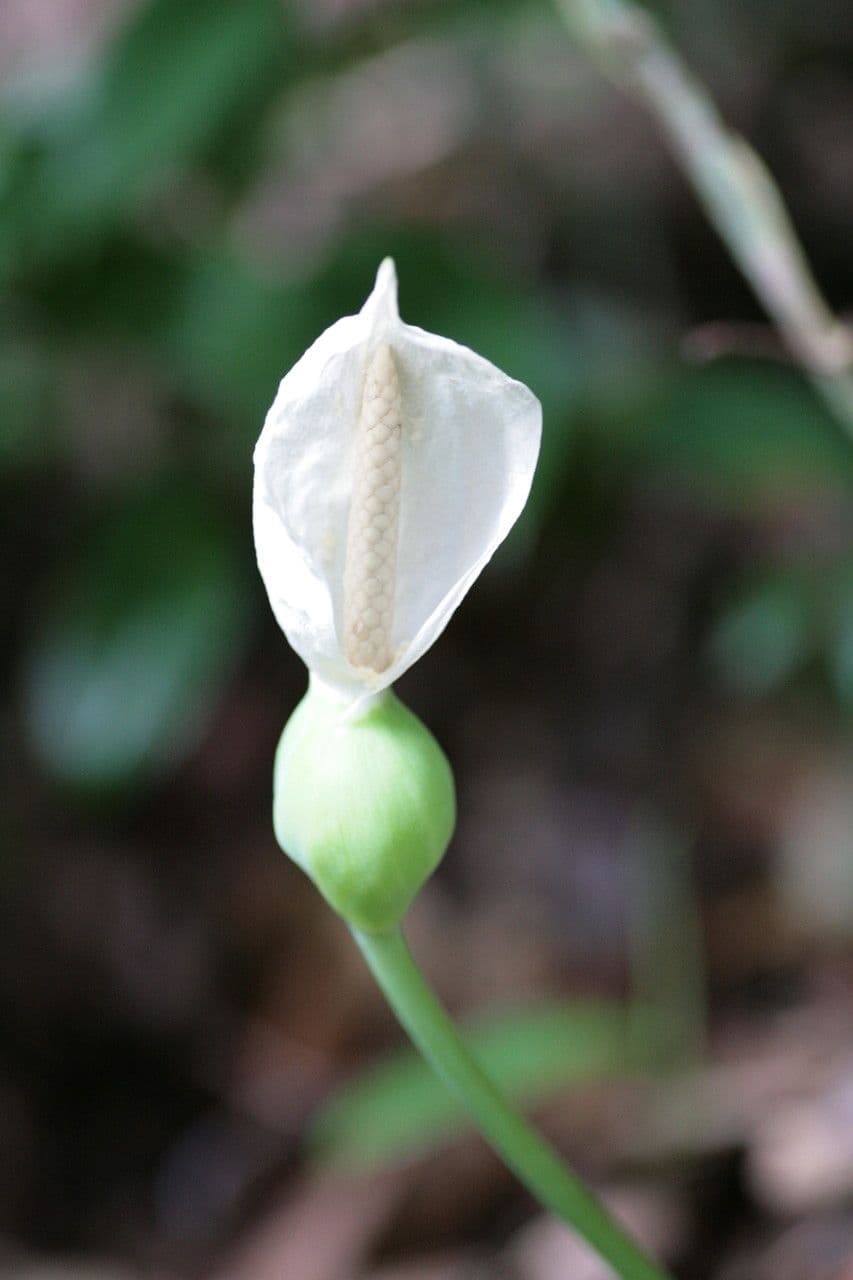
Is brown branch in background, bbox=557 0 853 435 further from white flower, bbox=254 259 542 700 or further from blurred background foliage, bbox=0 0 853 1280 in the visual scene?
white flower, bbox=254 259 542 700

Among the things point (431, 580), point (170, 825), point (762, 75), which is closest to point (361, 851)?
point (431, 580)

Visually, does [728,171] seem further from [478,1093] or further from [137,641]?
[137,641]

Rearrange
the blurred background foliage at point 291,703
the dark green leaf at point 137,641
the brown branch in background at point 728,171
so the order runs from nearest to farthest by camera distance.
A: the brown branch in background at point 728,171, the blurred background foliage at point 291,703, the dark green leaf at point 137,641

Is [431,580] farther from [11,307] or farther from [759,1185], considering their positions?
[11,307]

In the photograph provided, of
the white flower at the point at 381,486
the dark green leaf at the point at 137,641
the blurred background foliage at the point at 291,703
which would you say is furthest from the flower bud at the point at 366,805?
the dark green leaf at the point at 137,641

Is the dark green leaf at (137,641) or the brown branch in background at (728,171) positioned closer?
the brown branch in background at (728,171)

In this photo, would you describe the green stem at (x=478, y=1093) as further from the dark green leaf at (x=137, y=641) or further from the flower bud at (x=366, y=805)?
the dark green leaf at (x=137, y=641)
